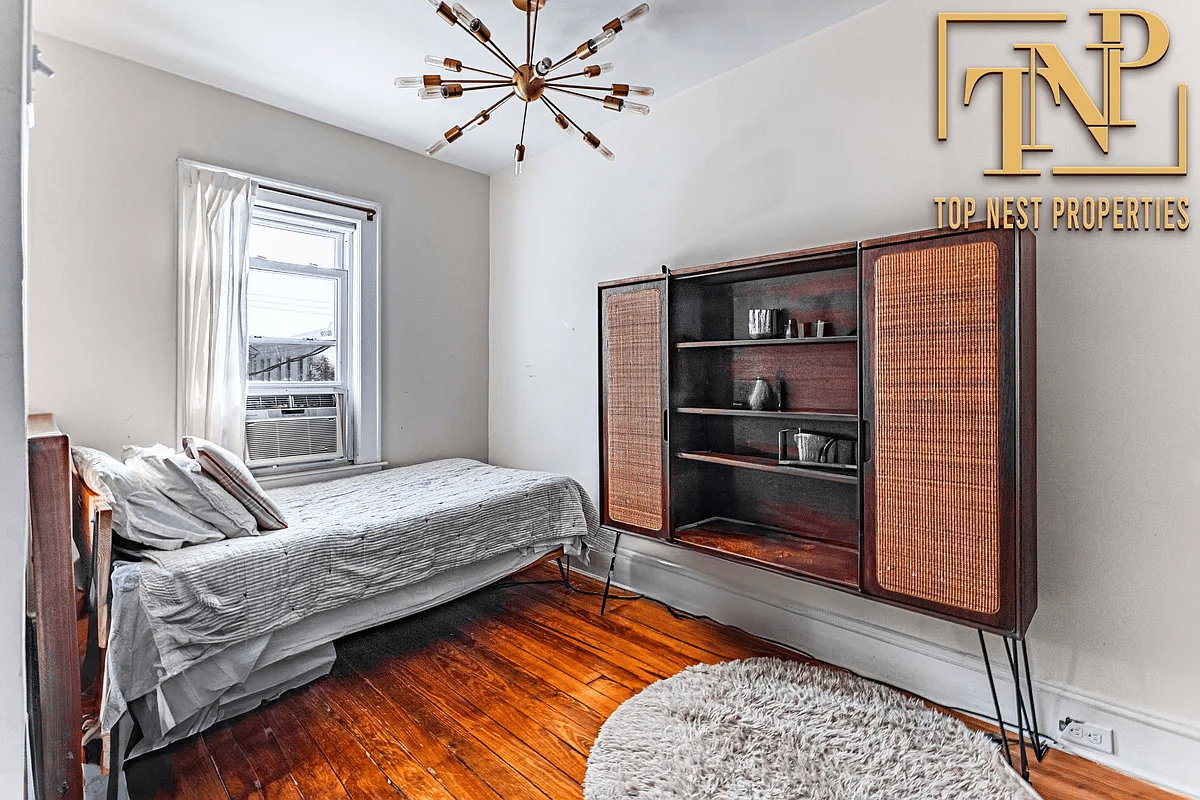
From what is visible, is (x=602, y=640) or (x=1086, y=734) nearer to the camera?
(x=1086, y=734)

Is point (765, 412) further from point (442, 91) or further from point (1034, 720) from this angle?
point (442, 91)

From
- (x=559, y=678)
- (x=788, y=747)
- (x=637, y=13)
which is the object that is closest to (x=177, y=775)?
(x=559, y=678)

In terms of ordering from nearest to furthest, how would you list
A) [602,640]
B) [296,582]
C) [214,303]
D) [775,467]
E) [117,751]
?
[117,751]
[296,582]
[775,467]
[602,640]
[214,303]

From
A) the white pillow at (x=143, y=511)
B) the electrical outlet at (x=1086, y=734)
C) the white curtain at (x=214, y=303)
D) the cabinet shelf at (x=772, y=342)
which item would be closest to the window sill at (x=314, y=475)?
the white curtain at (x=214, y=303)

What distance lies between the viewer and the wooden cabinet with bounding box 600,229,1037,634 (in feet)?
5.56

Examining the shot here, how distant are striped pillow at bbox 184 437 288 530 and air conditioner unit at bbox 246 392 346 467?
0.88 meters

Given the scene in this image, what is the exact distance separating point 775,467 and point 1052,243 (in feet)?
3.92

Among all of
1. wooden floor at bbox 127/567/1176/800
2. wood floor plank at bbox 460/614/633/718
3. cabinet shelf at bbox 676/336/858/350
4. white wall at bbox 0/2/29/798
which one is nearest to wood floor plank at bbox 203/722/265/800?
wooden floor at bbox 127/567/1176/800

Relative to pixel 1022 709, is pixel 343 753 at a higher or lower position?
lower

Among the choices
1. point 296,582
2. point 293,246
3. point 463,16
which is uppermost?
point 463,16

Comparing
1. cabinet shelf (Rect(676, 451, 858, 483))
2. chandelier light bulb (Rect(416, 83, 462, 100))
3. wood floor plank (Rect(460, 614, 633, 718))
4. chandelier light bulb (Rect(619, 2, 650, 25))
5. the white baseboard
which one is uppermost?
chandelier light bulb (Rect(619, 2, 650, 25))

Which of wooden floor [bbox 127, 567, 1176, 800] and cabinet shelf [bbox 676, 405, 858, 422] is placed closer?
wooden floor [bbox 127, 567, 1176, 800]

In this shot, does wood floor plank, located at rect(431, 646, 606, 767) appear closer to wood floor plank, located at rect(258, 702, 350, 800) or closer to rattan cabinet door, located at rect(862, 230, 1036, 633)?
wood floor plank, located at rect(258, 702, 350, 800)

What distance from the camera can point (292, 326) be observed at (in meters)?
3.32
